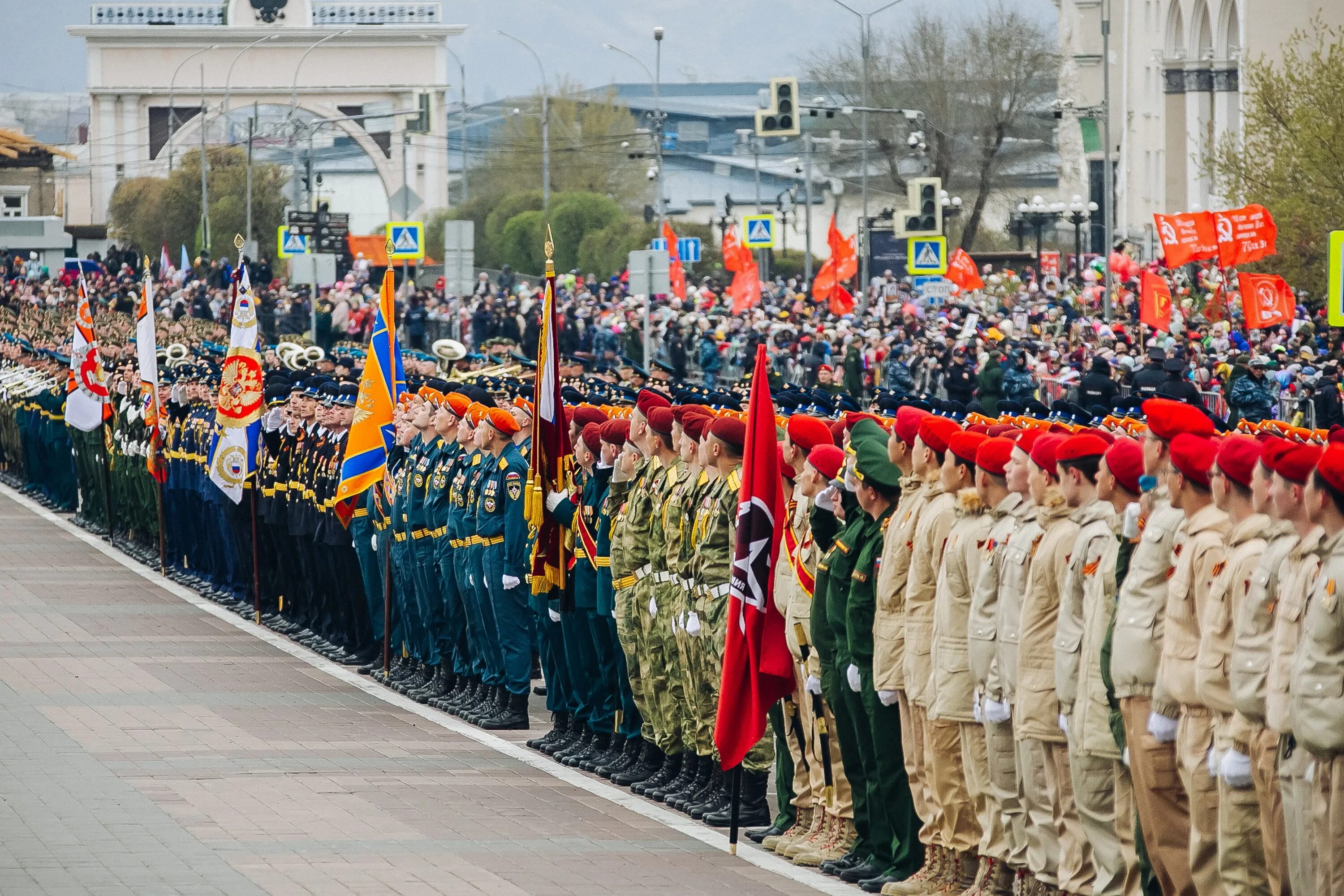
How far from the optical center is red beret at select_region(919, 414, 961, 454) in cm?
1010

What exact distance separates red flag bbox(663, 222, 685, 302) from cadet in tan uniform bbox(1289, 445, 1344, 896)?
135 ft

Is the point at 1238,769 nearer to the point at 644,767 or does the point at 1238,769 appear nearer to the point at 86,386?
the point at 644,767

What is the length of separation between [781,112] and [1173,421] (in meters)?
26.6

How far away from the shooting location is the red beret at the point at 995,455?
981 cm

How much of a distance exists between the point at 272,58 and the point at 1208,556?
113m

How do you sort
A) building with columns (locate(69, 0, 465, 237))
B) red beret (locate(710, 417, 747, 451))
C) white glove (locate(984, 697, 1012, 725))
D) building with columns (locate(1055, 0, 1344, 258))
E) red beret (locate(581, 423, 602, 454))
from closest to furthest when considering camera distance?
white glove (locate(984, 697, 1012, 725)) < red beret (locate(710, 417, 747, 451)) < red beret (locate(581, 423, 602, 454)) < building with columns (locate(1055, 0, 1344, 258)) < building with columns (locate(69, 0, 465, 237))

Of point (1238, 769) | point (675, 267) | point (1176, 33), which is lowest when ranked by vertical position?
point (1238, 769)

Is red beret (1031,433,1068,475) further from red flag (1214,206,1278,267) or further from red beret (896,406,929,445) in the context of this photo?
red flag (1214,206,1278,267)

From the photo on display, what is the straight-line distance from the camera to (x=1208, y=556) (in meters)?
8.36

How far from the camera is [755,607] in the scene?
36.0ft

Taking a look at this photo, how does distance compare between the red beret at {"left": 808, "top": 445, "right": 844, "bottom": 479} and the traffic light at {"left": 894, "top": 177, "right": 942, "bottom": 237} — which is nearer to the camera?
the red beret at {"left": 808, "top": 445, "right": 844, "bottom": 479}

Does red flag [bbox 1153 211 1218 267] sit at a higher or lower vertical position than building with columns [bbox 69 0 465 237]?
lower

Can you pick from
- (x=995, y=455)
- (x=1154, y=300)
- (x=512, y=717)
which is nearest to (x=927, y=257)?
(x=1154, y=300)

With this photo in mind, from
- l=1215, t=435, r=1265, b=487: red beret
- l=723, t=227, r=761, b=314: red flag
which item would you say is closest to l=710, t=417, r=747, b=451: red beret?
l=1215, t=435, r=1265, b=487: red beret
